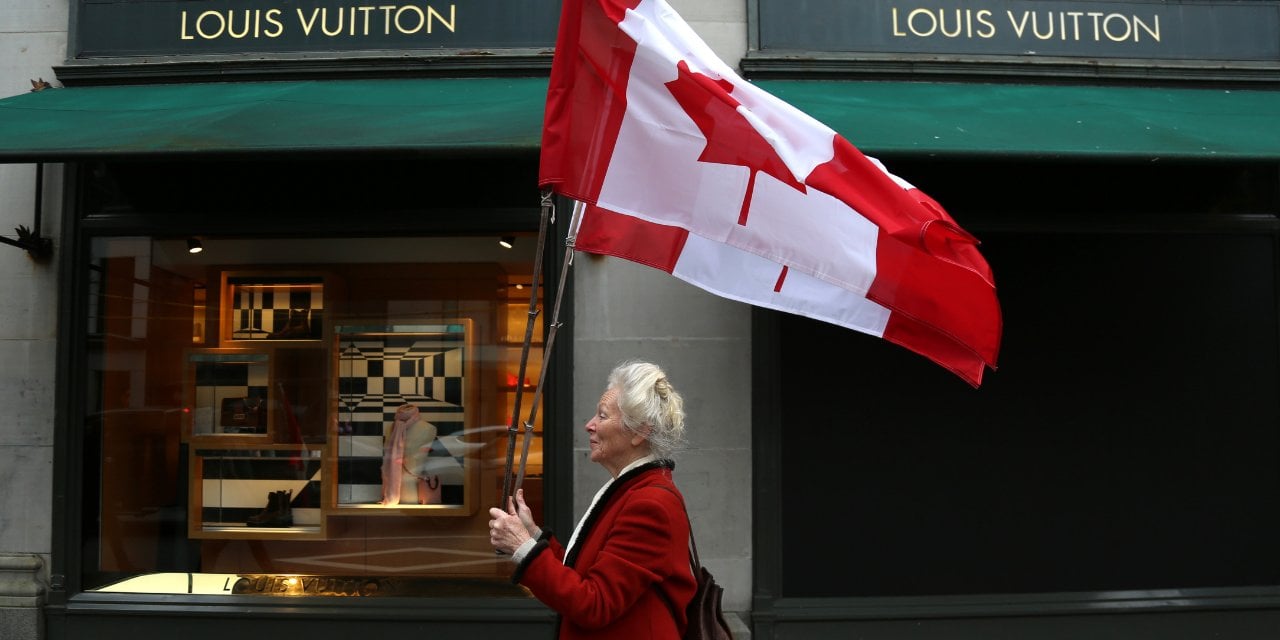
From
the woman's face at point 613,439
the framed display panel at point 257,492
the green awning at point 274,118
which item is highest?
the green awning at point 274,118

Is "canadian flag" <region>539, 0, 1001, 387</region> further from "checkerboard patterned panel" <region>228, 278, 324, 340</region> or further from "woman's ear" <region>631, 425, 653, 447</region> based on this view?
"checkerboard patterned panel" <region>228, 278, 324, 340</region>

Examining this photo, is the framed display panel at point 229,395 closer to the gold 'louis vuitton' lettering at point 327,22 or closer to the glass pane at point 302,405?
the glass pane at point 302,405

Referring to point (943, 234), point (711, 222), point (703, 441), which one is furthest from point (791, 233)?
point (703, 441)

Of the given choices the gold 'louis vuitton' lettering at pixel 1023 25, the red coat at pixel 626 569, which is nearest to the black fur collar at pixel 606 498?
the red coat at pixel 626 569

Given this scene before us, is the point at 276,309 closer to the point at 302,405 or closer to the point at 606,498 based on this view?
the point at 302,405

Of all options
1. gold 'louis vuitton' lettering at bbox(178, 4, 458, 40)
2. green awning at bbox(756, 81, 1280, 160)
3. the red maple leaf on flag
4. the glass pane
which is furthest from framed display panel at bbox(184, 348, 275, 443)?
the red maple leaf on flag

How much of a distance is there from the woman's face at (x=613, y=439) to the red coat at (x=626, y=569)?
0.22ft

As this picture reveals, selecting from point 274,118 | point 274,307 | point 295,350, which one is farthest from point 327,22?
point 295,350

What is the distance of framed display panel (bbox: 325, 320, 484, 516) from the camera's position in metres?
6.60

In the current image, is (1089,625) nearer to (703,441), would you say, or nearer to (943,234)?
(703,441)

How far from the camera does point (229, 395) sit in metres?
6.69

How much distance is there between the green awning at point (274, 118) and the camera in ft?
16.5

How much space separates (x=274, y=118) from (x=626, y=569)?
375 cm

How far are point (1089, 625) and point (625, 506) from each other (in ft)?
15.6
